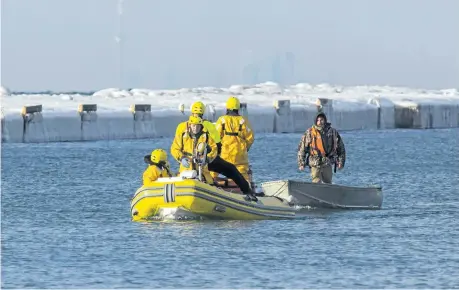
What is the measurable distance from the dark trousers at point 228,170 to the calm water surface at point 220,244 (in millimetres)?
718

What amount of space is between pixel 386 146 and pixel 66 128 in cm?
1196

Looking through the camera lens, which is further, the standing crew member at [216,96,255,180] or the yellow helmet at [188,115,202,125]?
the standing crew member at [216,96,255,180]

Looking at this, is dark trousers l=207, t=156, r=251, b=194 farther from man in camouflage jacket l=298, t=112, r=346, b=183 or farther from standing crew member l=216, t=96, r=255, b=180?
man in camouflage jacket l=298, t=112, r=346, b=183

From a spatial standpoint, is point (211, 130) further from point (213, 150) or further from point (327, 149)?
point (327, 149)

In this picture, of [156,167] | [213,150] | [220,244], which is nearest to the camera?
[220,244]

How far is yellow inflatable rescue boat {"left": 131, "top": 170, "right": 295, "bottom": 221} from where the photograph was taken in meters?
20.4

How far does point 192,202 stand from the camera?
2047 centimetres

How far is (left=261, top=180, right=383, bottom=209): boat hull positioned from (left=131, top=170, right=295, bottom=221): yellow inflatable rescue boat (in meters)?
1.64

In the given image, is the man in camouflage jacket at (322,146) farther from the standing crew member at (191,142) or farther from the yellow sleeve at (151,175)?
the yellow sleeve at (151,175)

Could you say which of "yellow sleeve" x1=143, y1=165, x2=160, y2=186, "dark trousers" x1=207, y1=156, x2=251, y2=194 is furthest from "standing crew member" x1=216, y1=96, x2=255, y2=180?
"yellow sleeve" x1=143, y1=165, x2=160, y2=186

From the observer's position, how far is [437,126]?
69.0 m

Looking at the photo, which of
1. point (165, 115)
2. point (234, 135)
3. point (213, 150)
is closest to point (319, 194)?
point (234, 135)

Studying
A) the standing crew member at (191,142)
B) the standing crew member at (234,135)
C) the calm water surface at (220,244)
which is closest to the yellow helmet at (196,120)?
the standing crew member at (191,142)

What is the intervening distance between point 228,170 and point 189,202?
1147mm
